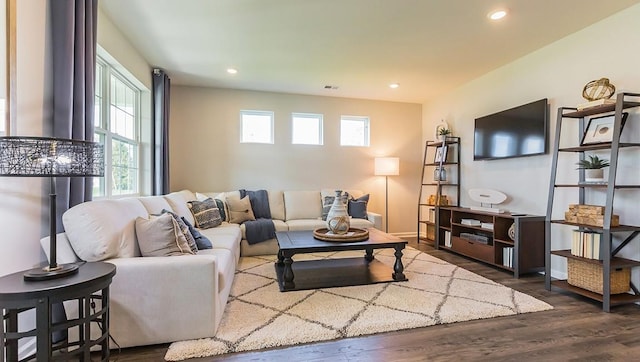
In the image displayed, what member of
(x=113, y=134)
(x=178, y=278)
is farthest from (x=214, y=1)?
(x=178, y=278)

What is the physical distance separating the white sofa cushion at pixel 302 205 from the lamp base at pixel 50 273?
11.0 ft

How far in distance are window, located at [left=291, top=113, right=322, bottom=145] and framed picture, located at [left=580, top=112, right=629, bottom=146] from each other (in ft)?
11.8

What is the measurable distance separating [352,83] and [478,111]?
1.90 meters

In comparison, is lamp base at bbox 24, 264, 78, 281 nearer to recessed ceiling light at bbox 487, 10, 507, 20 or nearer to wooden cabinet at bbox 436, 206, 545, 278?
recessed ceiling light at bbox 487, 10, 507, 20

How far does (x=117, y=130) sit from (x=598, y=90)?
4857mm

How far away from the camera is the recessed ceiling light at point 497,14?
2713mm

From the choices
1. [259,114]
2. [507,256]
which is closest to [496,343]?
[507,256]

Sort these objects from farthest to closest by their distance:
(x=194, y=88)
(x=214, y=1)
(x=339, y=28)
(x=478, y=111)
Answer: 1. (x=194, y=88)
2. (x=478, y=111)
3. (x=339, y=28)
4. (x=214, y=1)

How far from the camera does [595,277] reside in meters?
2.67

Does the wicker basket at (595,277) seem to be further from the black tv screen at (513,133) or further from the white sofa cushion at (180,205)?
the white sofa cushion at (180,205)

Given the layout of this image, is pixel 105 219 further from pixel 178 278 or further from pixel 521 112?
pixel 521 112

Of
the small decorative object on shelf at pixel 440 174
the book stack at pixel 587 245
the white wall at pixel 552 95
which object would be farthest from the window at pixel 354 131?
the book stack at pixel 587 245

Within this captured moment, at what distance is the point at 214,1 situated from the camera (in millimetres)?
2578

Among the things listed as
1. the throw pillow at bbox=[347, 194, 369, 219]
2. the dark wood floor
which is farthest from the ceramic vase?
the throw pillow at bbox=[347, 194, 369, 219]
